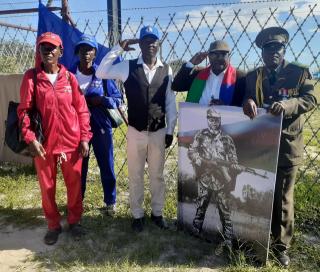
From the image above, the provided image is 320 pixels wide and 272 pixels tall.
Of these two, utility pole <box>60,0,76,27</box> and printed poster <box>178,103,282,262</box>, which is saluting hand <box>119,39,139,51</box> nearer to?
printed poster <box>178,103,282,262</box>

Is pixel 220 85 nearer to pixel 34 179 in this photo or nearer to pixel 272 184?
pixel 272 184

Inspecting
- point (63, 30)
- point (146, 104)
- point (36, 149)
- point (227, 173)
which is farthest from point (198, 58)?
point (63, 30)

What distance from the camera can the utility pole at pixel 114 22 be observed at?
4.68m

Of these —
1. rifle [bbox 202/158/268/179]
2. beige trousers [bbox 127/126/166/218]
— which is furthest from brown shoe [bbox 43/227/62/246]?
rifle [bbox 202/158/268/179]

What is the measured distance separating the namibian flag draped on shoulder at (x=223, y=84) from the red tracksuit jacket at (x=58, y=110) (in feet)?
3.44

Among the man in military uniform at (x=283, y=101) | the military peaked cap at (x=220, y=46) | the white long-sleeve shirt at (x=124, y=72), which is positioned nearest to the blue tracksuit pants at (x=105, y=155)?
the white long-sleeve shirt at (x=124, y=72)

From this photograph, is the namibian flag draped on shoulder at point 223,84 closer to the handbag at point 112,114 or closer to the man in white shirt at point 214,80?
the man in white shirt at point 214,80

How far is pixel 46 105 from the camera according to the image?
3.25 m

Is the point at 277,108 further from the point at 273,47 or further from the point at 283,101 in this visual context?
the point at 273,47

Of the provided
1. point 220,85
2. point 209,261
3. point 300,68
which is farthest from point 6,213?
point 300,68

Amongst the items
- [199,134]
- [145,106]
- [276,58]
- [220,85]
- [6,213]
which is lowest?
[6,213]

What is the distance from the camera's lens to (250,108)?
282cm

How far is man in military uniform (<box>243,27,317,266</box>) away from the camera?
111 inches

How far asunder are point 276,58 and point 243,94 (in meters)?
0.46
